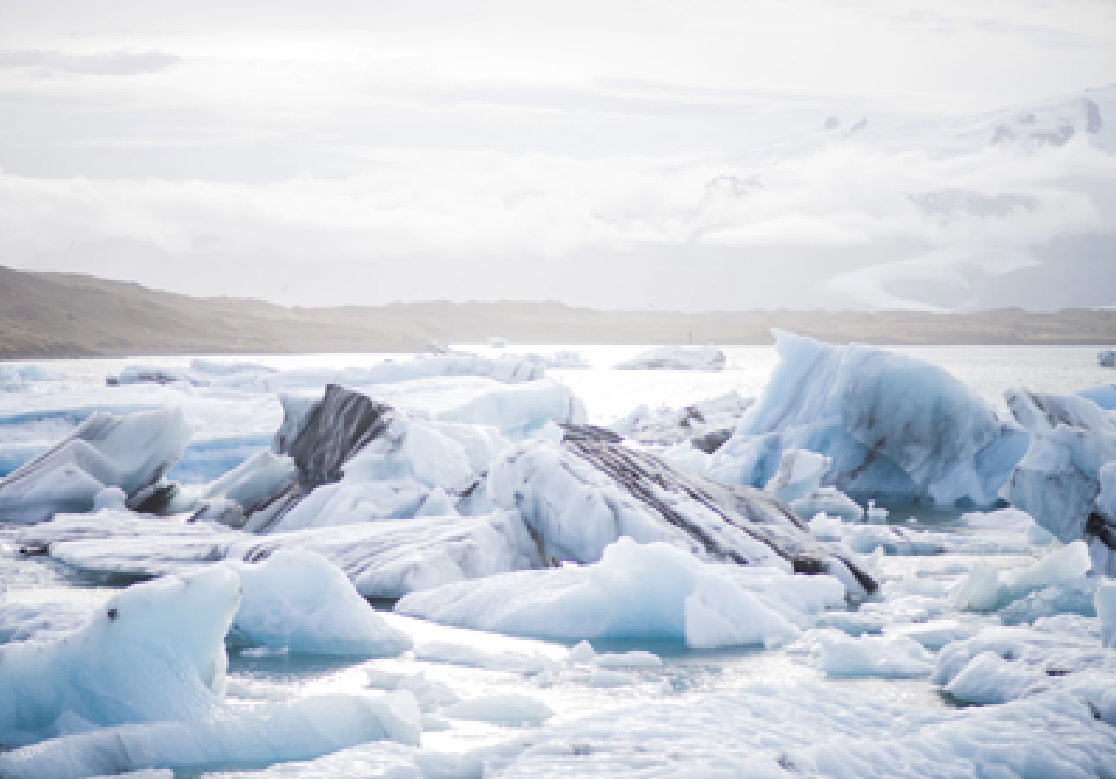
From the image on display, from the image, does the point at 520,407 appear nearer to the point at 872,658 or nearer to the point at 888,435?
the point at 888,435

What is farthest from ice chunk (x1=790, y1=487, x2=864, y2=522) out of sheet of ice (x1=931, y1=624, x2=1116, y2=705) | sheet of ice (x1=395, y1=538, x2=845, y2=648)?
sheet of ice (x1=931, y1=624, x2=1116, y2=705)

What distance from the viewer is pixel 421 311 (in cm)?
15388

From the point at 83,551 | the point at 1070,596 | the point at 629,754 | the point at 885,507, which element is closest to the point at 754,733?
the point at 629,754

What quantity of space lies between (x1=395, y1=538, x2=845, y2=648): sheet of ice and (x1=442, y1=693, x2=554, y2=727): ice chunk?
1.99 metres

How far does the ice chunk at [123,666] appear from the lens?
17.5ft

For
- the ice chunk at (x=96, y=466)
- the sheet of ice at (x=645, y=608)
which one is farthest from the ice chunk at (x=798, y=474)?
the ice chunk at (x=96, y=466)

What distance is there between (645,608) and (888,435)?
397 inches

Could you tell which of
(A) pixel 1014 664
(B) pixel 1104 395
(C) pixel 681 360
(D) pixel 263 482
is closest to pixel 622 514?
(A) pixel 1014 664

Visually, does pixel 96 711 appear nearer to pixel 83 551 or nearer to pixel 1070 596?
pixel 83 551

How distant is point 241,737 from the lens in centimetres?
527

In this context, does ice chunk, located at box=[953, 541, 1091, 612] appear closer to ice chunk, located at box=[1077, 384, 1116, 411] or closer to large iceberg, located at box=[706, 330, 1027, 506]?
large iceberg, located at box=[706, 330, 1027, 506]

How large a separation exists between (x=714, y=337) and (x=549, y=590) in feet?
457

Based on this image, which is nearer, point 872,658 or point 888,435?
point 872,658

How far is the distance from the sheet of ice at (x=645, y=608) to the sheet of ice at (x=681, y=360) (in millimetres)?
62509
